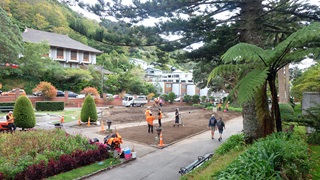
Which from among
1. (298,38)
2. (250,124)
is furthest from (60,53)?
(298,38)

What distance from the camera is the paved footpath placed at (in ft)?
27.1

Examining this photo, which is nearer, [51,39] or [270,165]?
[270,165]

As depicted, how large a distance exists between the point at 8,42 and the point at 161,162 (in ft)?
89.9

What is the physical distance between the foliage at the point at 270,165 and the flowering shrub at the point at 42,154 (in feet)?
19.4

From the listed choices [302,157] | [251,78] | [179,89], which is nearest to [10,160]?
[251,78]

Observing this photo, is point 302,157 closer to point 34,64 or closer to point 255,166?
point 255,166

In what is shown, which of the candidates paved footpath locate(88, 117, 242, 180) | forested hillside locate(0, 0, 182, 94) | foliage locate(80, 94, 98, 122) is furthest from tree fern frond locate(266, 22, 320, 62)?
foliage locate(80, 94, 98, 122)

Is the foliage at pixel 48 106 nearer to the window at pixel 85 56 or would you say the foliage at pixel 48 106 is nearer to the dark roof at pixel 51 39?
the dark roof at pixel 51 39

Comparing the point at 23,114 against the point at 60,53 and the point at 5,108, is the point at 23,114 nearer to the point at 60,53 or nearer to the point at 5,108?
the point at 5,108

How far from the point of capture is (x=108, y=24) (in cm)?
1159

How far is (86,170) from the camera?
8.49 meters

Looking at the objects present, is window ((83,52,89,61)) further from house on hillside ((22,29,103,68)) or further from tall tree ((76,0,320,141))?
tall tree ((76,0,320,141))

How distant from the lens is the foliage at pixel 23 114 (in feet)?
48.6

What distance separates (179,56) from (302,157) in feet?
27.4
